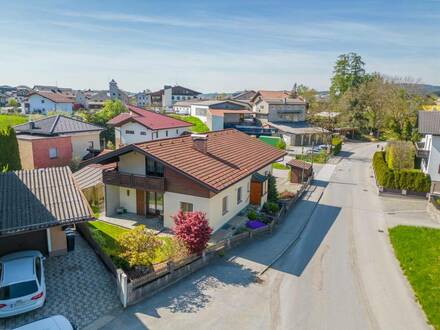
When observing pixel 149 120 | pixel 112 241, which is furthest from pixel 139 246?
pixel 149 120

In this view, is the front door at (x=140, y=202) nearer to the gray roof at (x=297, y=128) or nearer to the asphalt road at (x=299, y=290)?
the asphalt road at (x=299, y=290)

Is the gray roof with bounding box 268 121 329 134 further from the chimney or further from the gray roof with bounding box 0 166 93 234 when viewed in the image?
the gray roof with bounding box 0 166 93 234

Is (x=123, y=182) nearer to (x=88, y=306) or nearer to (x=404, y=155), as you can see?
(x=88, y=306)

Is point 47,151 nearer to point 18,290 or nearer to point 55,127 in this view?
point 55,127

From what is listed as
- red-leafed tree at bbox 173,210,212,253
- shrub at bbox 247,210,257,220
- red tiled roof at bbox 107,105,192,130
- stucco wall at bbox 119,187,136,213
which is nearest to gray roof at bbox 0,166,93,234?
red-leafed tree at bbox 173,210,212,253

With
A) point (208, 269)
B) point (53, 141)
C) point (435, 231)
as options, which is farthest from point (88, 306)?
point (53, 141)

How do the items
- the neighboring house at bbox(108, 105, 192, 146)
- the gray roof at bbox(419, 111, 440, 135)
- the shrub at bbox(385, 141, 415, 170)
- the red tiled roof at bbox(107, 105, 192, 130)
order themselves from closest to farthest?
the gray roof at bbox(419, 111, 440, 135), the shrub at bbox(385, 141, 415, 170), the neighboring house at bbox(108, 105, 192, 146), the red tiled roof at bbox(107, 105, 192, 130)

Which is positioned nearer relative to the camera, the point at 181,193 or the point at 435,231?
the point at 181,193
